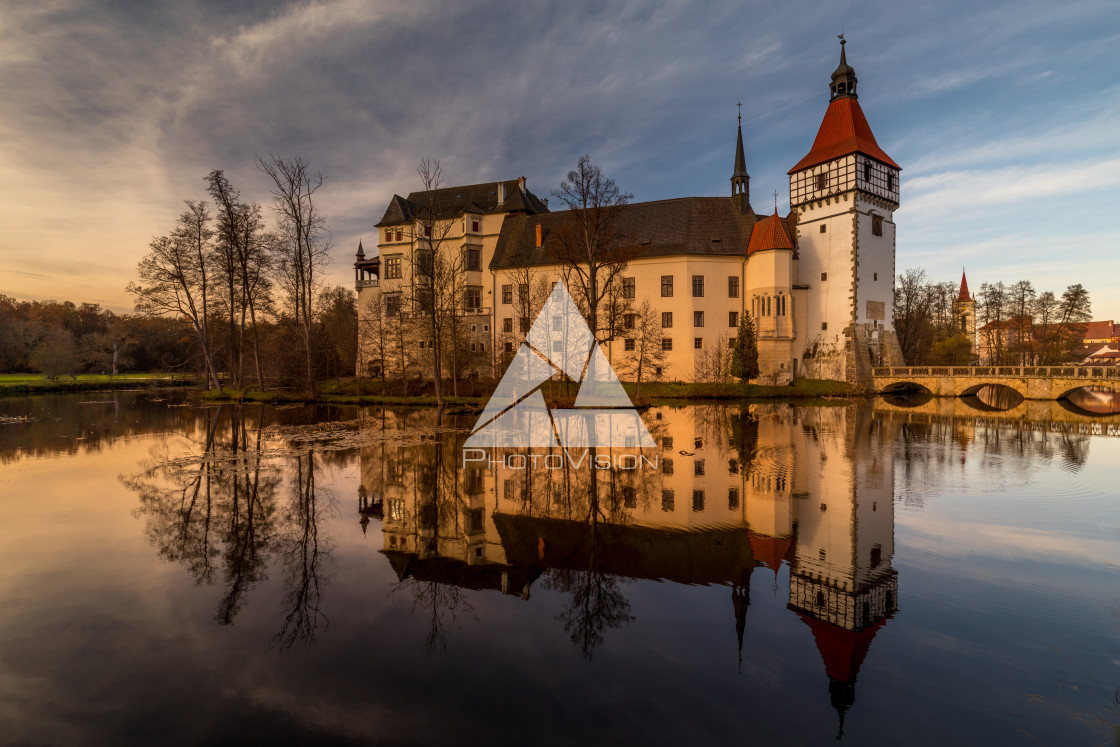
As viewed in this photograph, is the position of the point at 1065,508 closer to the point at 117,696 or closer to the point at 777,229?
the point at 117,696

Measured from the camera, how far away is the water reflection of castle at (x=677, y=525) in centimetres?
604

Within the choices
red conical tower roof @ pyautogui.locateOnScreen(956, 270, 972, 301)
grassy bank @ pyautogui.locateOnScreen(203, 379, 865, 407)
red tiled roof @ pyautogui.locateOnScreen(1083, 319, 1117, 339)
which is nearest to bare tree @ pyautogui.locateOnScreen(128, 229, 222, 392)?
grassy bank @ pyautogui.locateOnScreen(203, 379, 865, 407)

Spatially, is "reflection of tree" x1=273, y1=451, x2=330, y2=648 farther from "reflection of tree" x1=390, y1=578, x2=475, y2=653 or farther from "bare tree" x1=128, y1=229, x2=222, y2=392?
"bare tree" x1=128, y1=229, x2=222, y2=392

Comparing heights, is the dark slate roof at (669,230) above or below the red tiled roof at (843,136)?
below

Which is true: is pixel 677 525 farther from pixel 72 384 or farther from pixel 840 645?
pixel 72 384

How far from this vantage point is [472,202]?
4981 centimetres

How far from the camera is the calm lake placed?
3.81 metres

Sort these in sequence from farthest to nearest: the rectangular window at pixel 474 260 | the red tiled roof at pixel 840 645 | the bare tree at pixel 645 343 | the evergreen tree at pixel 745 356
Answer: the rectangular window at pixel 474 260 < the bare tree at pixel 645 343 < the evergreen tree at pixel 745 356 < the red tiled roof at pixel 840 645

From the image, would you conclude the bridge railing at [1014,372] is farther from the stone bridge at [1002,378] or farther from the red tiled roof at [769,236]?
the red tiled roof at [769,236]

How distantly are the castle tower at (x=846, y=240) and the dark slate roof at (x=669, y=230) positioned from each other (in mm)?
5715

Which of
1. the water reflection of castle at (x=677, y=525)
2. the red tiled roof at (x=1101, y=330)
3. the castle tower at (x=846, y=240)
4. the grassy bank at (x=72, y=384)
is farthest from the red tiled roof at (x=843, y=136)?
the red tiled roof at (x=1101, y=330)

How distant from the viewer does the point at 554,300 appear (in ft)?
149

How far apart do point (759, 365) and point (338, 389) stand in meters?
33.1

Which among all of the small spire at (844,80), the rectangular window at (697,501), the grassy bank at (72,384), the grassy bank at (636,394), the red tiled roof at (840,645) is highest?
the small spire at (844,80)
